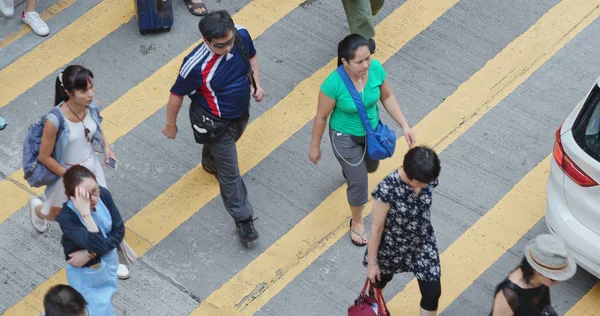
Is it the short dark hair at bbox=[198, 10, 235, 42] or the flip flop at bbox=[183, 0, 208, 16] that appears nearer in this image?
the short dark hair at bbox=[198, 10, 235, 42]

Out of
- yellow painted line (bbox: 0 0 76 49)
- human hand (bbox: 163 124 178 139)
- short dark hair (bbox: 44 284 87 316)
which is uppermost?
short dark hair (bbox: 44 284 87 316)

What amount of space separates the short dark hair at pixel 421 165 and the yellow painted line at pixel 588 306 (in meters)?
2.10

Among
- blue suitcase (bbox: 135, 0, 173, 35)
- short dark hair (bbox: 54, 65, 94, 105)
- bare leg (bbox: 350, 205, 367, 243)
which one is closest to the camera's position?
short dark hair (bbox: 54, 65, 94, 105)

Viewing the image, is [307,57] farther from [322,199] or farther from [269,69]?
[322,199]

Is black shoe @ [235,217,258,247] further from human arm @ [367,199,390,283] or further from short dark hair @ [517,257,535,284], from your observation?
short dark hair @ [517,257,535,284]

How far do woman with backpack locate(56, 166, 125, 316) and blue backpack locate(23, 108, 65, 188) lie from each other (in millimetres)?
757

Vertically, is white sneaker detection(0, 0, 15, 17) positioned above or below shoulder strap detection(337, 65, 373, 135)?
below

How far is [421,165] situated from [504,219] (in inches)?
92.9

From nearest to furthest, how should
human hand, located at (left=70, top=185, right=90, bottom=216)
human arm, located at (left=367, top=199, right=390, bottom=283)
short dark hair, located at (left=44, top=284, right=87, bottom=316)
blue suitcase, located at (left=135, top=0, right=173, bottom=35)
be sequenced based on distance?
short dark hair, located at (left=44, top=284, right=87, bottom=316)
human hand, located at (left=70, top=185, right=90, bottom=216)
human arm, located at (left=367, top=199, right=390, bottom=283)
blue suitcase, located at (left=135, top=0, right=173, bottom=35)

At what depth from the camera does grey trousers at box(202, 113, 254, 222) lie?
8246 millimetres

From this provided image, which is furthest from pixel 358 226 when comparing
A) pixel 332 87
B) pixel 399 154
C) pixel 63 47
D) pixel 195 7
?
pixel 63 47

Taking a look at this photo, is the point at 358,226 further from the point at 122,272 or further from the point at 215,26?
the point at 215,26

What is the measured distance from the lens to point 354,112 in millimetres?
7805

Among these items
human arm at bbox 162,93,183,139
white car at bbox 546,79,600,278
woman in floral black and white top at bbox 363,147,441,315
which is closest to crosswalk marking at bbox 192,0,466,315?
woman in floral black and white top at bbox 363,147,441,315
